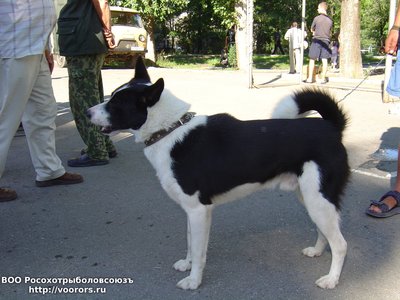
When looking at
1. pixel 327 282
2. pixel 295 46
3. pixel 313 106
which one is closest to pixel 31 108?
pixel 313 106

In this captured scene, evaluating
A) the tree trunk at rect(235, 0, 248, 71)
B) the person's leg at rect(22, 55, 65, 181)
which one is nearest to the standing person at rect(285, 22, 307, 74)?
the tree trunk at rect(235, 0, 248, 71)

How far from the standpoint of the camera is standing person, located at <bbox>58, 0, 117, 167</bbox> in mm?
4441

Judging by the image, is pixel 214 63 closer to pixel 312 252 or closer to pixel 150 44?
pixel 150 44

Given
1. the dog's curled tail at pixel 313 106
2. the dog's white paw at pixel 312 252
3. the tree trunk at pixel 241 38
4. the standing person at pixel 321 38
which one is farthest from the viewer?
the tree trunk at pixel 241 38

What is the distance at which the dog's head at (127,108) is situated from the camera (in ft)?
8.14

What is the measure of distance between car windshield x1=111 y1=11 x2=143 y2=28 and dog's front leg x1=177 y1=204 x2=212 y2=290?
17.5 meters

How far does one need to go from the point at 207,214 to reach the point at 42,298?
3.49ft

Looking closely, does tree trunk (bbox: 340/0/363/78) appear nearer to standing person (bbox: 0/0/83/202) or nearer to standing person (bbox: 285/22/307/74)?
standing person (bbox: 285/22/307/74)

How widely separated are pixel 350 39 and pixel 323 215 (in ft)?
35.5

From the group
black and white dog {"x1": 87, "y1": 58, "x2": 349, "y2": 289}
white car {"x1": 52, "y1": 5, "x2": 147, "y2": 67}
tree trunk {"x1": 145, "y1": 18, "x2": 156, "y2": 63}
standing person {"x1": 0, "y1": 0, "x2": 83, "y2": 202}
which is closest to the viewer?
black and white dog {"x1": 87, "y1": 58, "x2": 349, "y2": 289}

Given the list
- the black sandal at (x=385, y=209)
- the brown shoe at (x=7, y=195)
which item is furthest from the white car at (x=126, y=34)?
the black sandal at (x=385, y=209)

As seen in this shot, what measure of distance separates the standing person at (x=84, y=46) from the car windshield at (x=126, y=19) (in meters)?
14.9

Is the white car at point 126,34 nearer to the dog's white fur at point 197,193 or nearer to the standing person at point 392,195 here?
the standing person at point 392,195

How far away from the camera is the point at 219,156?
8.29ft
